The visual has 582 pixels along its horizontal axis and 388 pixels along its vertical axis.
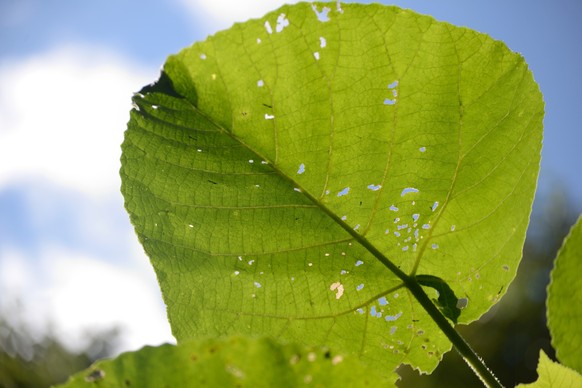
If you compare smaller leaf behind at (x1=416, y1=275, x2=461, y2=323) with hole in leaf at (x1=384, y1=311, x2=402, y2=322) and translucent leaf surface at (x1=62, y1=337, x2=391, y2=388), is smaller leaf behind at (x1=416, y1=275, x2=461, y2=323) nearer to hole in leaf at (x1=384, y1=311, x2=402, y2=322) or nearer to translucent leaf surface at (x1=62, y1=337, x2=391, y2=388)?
hole in leaf at (x1=384, y1=311, x2=402, y2=322)

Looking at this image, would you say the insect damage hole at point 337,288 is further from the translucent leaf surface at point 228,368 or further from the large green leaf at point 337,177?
the translucent leaf surface at point 228,368

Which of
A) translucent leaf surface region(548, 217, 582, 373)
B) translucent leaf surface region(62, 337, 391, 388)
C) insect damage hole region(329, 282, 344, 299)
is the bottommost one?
translucent leaf surface region(548, 217, 582, 373)

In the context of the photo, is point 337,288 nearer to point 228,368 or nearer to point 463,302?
point 463,302

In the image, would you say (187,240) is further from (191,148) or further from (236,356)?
(236,356)

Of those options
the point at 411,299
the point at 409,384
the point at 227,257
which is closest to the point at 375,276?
the point at 411,299

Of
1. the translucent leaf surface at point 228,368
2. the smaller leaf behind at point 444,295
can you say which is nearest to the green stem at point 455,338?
the smaller leaf behind at point 444,295

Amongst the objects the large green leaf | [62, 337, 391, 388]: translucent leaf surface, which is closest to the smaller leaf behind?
the large green leaf
